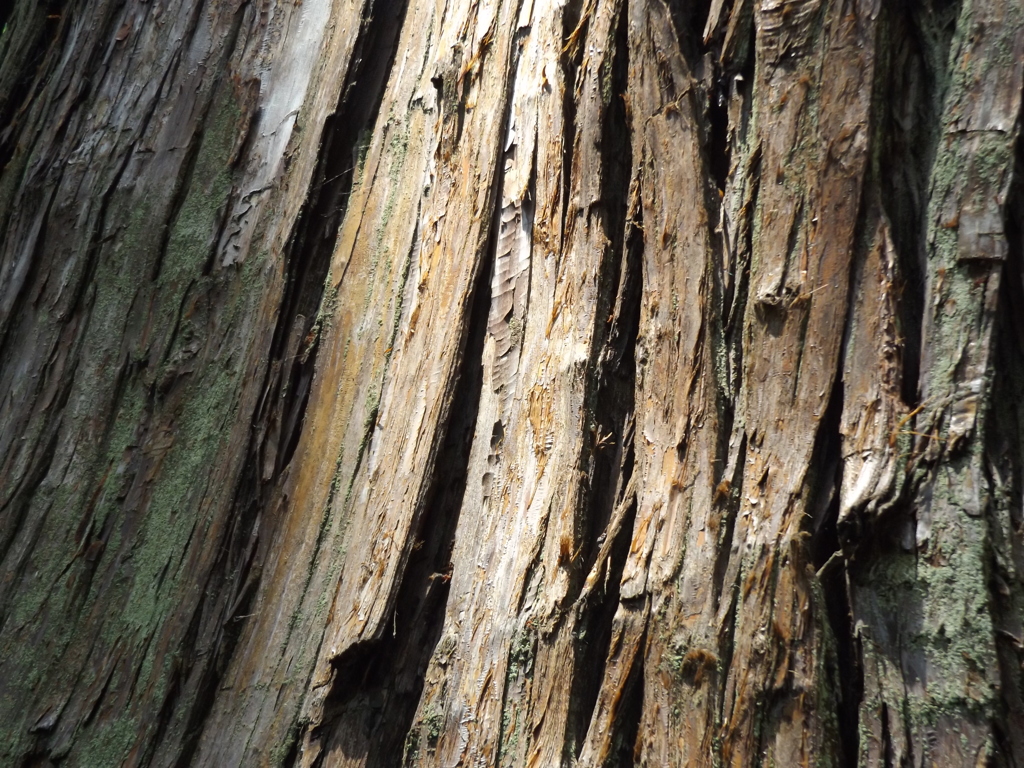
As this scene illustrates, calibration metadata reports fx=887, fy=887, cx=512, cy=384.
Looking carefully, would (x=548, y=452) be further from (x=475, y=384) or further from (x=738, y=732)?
(x=738, y=732)

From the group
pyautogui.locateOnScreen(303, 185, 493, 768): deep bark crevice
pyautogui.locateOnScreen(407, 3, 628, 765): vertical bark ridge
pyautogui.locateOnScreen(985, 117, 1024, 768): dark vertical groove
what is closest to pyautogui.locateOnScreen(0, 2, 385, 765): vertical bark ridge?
pyautogui.locateOnScreen(303, 185, 493, 768): deep bark crevice

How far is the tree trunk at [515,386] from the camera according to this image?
3.91 ft

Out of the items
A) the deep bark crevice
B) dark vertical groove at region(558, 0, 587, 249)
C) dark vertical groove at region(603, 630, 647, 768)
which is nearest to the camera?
dark vertical groove at region(603, 630, 647, 768)

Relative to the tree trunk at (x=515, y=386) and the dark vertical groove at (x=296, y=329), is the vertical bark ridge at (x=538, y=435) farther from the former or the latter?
the dark vertical groove at (x=296, y=329)

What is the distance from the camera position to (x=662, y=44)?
5.16ft

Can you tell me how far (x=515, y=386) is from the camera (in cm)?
159

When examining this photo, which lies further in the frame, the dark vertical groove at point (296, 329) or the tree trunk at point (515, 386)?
the dark vertical groove at point (296, 329)

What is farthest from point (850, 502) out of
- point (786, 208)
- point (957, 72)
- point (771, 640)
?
point (957, 72)

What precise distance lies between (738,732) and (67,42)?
226 cm

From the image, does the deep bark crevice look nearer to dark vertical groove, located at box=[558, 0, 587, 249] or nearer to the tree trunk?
the tree trunk

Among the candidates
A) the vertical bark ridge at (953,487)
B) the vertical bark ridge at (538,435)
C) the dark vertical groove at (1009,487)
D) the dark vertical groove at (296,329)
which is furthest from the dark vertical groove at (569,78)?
the dark vertical groove at (1009,487)

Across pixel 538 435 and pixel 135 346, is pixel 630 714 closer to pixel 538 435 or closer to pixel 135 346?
pixel 538 435

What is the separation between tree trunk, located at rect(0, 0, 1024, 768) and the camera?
1.19m

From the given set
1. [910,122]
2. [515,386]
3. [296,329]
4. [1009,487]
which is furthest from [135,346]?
[1009,487]
